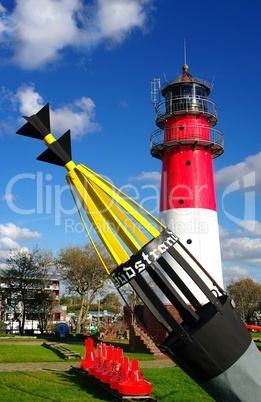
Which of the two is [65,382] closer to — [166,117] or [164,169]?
[164,169]

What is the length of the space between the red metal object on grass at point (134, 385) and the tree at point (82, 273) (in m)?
40.1

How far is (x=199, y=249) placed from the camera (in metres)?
28.4

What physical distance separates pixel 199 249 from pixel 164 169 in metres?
5.81

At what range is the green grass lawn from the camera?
665 inches

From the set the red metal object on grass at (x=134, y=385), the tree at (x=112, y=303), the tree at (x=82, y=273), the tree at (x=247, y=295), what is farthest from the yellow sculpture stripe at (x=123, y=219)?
the tree at (x=112, y=303)

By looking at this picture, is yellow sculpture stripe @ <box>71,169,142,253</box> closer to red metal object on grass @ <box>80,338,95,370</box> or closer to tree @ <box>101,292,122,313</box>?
red metal object on grass @ <box>80,338,95,370</box>

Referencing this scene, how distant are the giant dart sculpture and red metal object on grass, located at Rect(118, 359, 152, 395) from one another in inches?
290

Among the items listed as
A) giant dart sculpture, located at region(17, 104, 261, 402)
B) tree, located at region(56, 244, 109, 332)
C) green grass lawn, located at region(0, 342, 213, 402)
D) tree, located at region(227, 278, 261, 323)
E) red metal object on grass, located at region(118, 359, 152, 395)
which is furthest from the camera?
tree, located at region(227, 278, 261, 323)

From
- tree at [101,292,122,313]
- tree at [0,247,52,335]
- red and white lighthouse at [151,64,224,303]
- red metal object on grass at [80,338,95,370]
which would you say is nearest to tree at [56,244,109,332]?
tree at [0,247,52,335]

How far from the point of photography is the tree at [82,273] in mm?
57531

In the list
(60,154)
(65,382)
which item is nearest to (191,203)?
(65,382)

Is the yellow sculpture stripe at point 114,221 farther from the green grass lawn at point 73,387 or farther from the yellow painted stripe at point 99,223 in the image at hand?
the green grass lawn at point 73,387

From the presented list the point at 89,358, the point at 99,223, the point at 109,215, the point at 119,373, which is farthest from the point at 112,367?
the point at 109,215

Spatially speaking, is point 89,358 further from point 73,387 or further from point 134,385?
point 134,385
